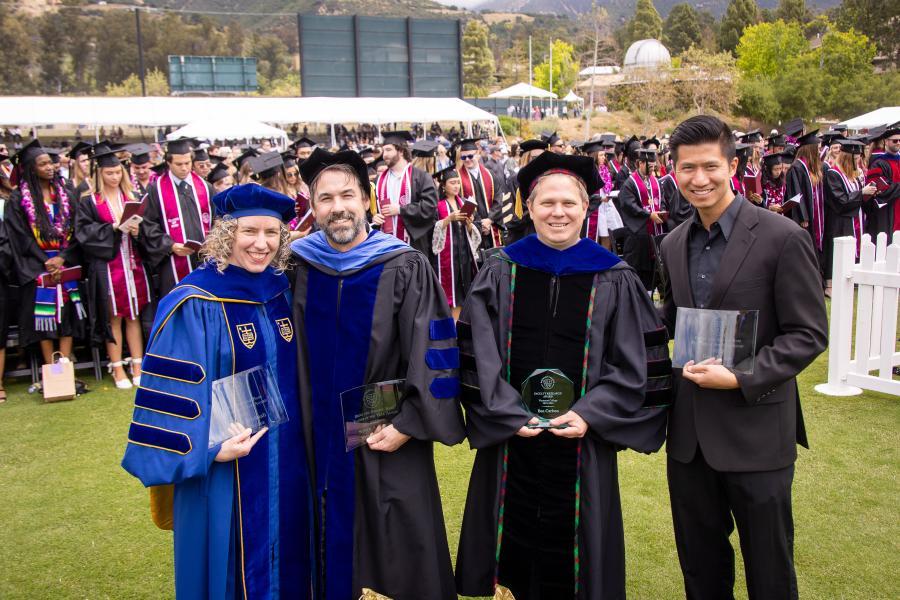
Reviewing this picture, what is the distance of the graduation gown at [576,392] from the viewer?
2631 mm

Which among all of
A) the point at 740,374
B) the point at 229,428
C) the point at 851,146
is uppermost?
the point at 851,146

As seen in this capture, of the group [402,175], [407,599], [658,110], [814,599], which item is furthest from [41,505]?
[658,110]

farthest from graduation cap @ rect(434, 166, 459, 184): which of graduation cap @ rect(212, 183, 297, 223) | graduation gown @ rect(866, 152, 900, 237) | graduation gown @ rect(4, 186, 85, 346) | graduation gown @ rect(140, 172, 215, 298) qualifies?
graduation gown @ rect(866, 152, 900, 237)

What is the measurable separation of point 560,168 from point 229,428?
5.08 feet

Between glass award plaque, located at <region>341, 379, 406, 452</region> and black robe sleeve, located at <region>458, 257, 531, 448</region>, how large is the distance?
1.03 feet

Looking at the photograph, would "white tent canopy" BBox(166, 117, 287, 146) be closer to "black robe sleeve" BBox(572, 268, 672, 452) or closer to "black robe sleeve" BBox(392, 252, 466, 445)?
"black robe sleeve" BBox(392, 252, 466, 445)

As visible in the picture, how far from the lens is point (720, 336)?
7.86ft

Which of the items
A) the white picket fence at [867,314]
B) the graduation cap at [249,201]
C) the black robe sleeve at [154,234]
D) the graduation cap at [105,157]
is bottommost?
the white picket fence at [867,314]

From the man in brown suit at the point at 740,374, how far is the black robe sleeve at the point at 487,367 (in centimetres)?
64

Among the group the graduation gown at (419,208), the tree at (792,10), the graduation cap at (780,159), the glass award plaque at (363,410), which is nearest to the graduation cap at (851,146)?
the graduation cap at (780,159)

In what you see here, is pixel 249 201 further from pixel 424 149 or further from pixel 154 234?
pixel 424 149

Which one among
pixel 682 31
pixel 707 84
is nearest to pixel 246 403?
pixel 707 84

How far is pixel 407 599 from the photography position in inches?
108

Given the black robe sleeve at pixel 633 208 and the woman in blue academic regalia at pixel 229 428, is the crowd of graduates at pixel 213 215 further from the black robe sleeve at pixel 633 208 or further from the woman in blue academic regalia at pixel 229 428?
the woman in blue academic regalia at pixel 229 428
